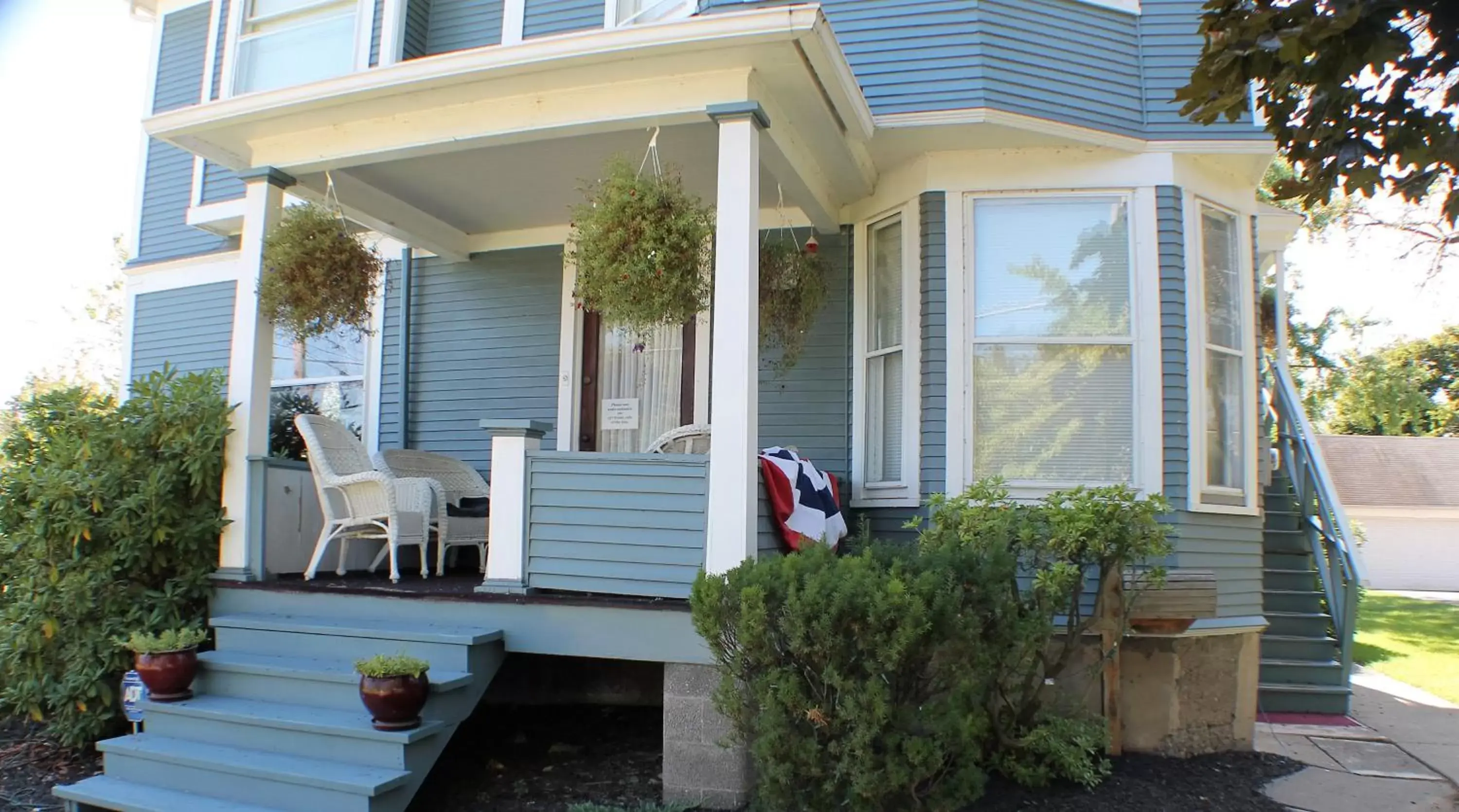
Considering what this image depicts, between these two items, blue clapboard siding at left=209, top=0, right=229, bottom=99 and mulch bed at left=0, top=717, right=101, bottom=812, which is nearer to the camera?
mulch bed at left=0, top=717, right=101, bottom=812

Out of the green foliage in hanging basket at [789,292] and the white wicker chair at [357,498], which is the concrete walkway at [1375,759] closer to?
the green foliage in hanging basket at [789,292]

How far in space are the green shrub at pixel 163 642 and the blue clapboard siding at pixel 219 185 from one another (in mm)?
4521

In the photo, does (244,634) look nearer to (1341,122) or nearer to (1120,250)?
(1120,250)

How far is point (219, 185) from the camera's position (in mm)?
8234

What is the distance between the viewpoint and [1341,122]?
13.0ft

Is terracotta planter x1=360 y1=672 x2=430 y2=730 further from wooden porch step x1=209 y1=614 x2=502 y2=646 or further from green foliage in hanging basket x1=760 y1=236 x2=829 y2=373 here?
green foliage in hanging basket x1=760 y1=236 x2=829 y2=373

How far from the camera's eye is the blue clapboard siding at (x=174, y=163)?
8586 millimetres

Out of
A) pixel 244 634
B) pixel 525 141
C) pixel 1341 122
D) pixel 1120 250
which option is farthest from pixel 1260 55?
pixel 244 634

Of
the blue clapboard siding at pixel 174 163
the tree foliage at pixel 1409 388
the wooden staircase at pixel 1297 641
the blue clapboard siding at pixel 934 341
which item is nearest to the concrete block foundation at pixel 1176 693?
the wooden staircase at pixel 1297 641

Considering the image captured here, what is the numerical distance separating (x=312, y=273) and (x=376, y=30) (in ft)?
9.32

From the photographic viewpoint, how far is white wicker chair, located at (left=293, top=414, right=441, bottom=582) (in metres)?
5.49

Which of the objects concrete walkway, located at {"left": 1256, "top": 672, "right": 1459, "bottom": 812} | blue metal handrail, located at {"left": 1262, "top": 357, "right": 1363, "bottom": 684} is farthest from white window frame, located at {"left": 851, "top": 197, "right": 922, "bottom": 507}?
blue metal handrail, located at {"left": 1262, "top": 357, "right": 1363, "bottom": 684}

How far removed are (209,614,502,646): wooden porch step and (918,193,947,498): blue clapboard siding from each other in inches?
100

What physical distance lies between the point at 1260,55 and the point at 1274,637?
4.38 metres
